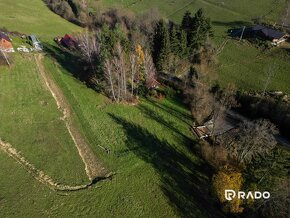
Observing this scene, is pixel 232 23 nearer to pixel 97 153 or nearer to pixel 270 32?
pixel 270 32

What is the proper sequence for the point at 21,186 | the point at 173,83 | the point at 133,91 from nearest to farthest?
the point at 21,186 → the point at 133,91 → the point at 173,83

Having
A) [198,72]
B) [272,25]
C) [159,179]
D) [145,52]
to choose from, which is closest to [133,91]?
[145,52]

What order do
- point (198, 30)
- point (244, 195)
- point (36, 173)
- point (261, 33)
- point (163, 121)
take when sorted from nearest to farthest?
point (244, 195) → point (36, 173) → point (163, 121) → point (198, 30) → point (261, 33)

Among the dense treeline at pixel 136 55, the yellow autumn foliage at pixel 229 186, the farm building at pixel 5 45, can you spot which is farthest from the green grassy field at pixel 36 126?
the yellow autumn foliage at pixel 229 186

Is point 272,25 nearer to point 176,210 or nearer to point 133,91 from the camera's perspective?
point 133,91

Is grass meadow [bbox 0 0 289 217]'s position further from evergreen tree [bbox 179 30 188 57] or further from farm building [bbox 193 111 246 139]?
evergreen tree [bbox 179 30 188 57]

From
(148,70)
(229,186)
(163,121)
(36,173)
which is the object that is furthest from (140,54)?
(229,186)
